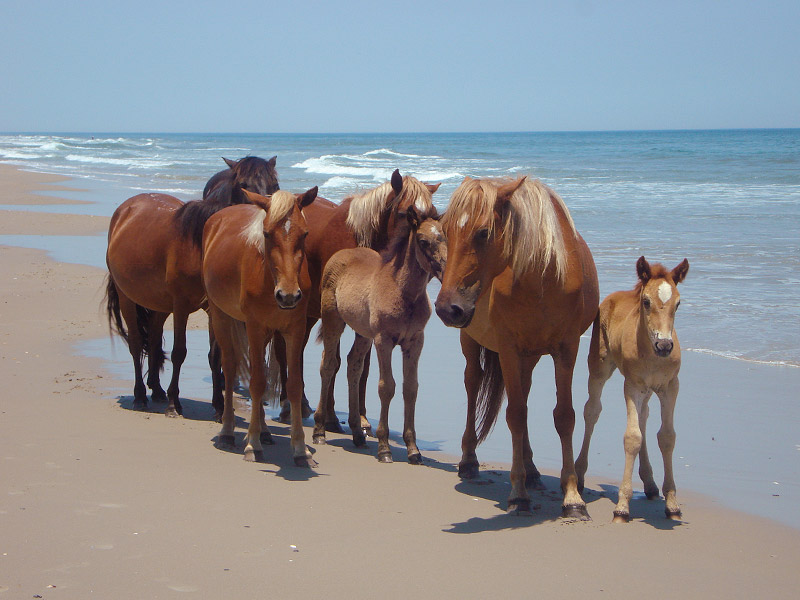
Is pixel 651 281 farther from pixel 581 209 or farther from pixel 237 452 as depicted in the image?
pixel 581 209

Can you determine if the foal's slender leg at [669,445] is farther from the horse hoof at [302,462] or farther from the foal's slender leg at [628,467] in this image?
the horse hoof at [302,462]

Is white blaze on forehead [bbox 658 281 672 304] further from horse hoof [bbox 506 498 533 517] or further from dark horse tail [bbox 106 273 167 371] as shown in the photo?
dark horse tail [bbox 106 273 167 371]

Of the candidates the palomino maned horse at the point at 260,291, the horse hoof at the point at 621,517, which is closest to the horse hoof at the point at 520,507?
the horse hoof at the point at 621,517

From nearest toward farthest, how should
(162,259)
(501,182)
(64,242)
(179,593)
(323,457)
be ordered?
(179,593)
(501,182)
(323,457)
(162,259)
(64,242)

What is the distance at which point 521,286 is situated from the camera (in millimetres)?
4570

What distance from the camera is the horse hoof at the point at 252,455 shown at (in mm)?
5439

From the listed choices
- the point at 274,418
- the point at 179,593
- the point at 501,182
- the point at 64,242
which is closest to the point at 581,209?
the point at 64,242

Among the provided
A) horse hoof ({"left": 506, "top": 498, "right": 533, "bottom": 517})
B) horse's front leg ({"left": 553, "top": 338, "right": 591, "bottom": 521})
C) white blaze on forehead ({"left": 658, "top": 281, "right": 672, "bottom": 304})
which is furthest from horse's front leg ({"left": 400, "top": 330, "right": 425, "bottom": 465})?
white blaze on forehead ({"left": 658, "top": 281, "right": 672, "bottom": 304})

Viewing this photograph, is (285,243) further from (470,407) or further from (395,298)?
(470,407)

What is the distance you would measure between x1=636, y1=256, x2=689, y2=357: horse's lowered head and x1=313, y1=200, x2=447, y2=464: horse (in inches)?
50.3

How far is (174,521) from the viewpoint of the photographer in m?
4.18

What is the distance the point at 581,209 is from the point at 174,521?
18.6 m

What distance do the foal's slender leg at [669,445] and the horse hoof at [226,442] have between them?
276 centimetres

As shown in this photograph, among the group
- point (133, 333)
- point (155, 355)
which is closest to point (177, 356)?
point (155, 355)
